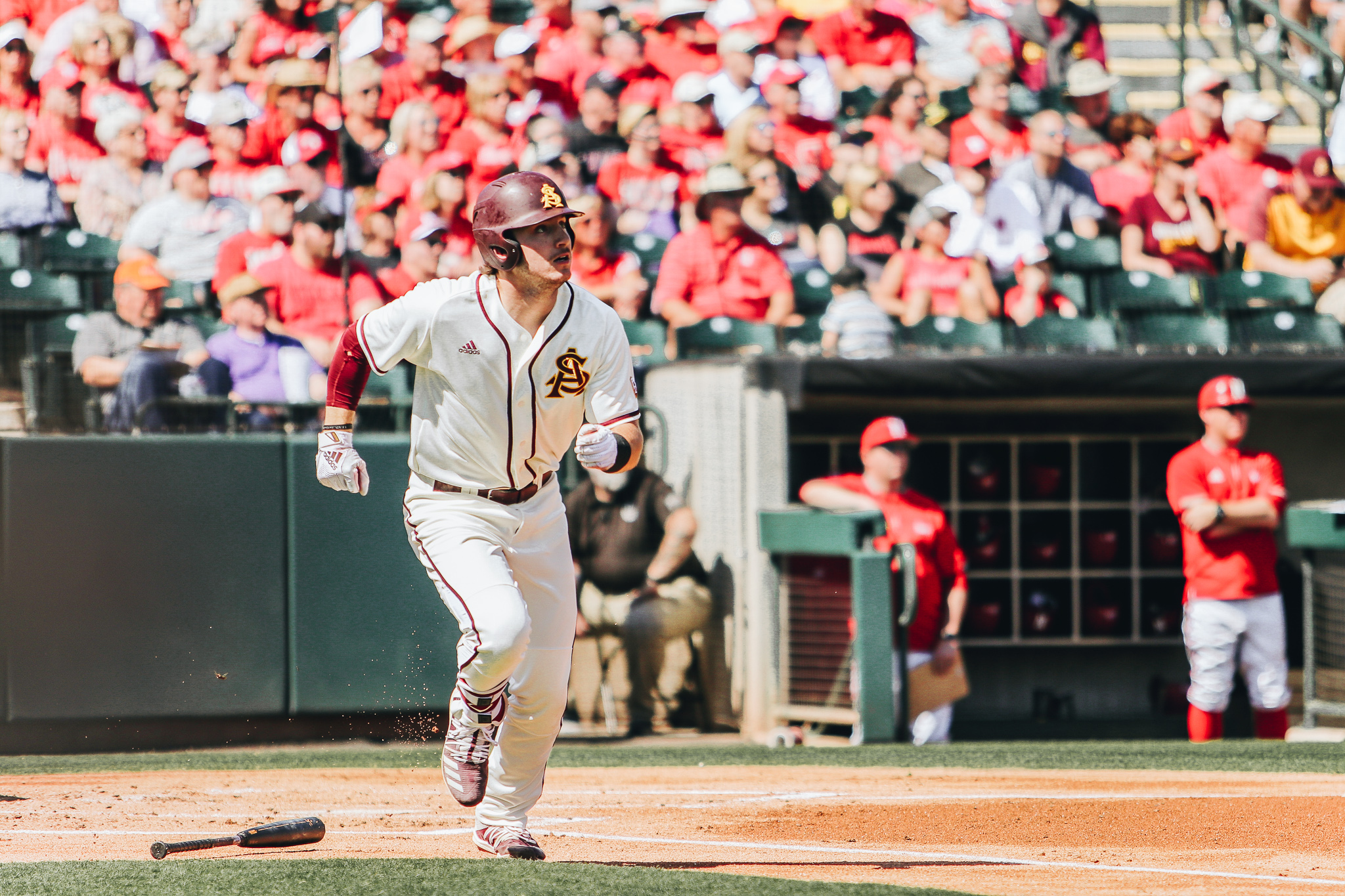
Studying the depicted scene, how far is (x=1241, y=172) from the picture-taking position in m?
11.1

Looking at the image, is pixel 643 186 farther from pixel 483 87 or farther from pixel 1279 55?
pixel 1279 55

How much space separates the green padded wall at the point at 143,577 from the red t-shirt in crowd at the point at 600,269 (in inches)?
87.3

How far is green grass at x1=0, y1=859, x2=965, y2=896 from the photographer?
13.8 ft

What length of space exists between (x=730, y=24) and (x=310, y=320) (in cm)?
421

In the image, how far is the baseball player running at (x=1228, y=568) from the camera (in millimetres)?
8578

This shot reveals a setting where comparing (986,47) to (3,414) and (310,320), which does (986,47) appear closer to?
(310,320)

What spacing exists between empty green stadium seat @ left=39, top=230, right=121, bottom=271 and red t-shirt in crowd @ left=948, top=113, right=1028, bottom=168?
17.1 feet

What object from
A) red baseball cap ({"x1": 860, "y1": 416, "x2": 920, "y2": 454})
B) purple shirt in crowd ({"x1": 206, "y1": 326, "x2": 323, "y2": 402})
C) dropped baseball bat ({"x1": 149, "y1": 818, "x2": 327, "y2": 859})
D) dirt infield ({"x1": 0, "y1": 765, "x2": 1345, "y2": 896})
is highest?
purple shirt in crowd ({"x1": 206, "y1": 326, "x2": 323, "y2": 402})

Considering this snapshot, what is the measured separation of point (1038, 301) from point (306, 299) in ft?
14.1

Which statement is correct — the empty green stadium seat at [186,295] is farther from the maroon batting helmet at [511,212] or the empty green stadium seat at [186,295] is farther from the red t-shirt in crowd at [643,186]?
the maroon batting helmet at [511,212]

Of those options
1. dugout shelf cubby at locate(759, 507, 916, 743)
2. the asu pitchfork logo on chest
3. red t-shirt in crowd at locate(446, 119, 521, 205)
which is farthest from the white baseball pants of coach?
red t-shirt in crowd at locate(446, 119, 521, 205)

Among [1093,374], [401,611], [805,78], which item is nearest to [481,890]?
[401,611]

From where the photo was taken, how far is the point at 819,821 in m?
5.78

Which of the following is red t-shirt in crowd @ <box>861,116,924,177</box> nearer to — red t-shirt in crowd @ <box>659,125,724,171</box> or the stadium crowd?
the stadium crowd
